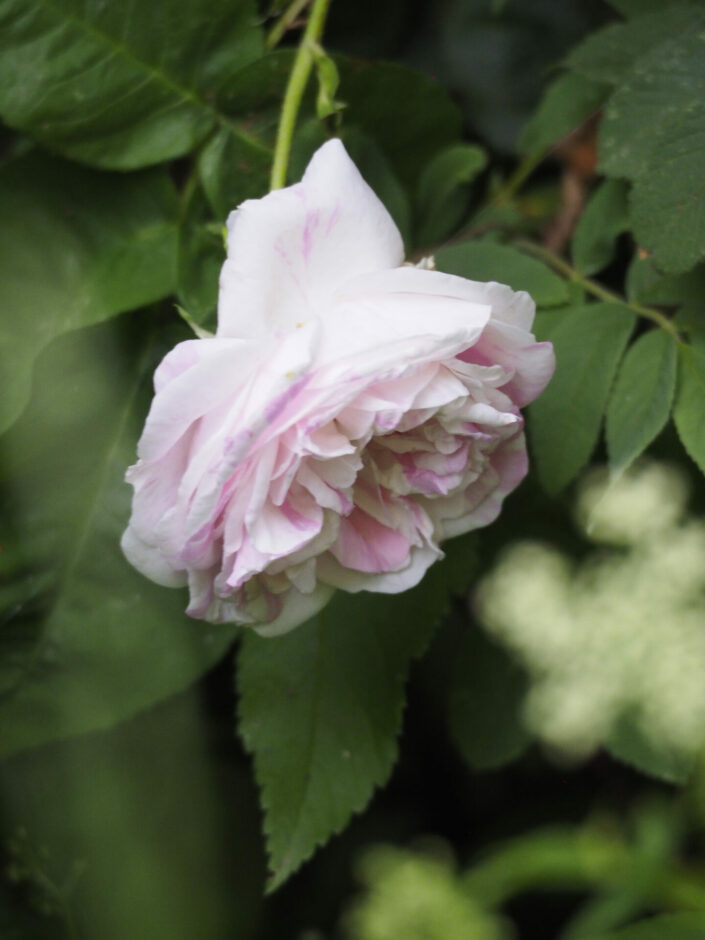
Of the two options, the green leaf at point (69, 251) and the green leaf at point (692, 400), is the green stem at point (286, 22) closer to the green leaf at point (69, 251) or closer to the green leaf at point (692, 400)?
the green leaf at point (69, 251)

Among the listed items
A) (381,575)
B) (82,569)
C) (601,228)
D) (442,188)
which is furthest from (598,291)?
(82,569)

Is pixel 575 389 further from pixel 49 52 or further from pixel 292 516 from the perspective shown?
pixel 49 52

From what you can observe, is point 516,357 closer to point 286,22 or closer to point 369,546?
point 369,546

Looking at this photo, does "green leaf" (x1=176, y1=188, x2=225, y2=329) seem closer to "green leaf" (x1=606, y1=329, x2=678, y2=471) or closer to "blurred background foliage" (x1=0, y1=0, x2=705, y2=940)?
"blurred background foliage" (x1=0, y1=0, x2=705, y2=940)

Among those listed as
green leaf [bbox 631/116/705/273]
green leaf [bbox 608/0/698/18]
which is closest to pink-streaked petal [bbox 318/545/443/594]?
green leaf [bbox 631/116/705/273]

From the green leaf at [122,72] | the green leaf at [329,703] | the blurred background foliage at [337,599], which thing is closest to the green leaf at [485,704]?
the blurred background foliage at [337,599]

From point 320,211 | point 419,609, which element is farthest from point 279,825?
point 320,211
